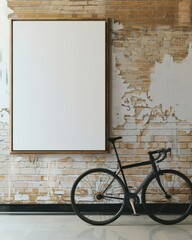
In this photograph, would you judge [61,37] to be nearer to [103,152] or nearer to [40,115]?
[40,115]

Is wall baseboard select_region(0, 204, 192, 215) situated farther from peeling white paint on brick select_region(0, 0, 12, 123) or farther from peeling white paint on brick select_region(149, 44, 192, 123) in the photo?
peeling white paint on brick select_region(149, 44, 192, 123)

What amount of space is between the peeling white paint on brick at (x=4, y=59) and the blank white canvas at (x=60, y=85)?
0.64ft

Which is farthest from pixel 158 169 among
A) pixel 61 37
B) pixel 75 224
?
pixel 61 37

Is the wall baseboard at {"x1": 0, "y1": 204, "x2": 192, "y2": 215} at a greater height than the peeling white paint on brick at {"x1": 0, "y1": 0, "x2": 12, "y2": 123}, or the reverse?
the peeling white paint on brick at {"x1": 0, "y1": 0, "x2": 12, "y2": 123}

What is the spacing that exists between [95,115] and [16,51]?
49.2 inches

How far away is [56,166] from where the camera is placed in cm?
588

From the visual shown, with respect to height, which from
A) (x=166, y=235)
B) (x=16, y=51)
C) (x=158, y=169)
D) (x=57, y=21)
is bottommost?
(x=166, y=235)

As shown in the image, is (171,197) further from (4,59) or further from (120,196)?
(4,59)

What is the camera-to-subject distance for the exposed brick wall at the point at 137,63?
5840 mm

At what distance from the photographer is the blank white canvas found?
19.1 feet

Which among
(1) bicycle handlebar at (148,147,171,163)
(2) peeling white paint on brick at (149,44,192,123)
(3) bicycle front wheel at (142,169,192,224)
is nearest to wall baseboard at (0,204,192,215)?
(3) bicycle front wheel at (142,169,192,224)

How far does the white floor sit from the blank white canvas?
2.87 ft

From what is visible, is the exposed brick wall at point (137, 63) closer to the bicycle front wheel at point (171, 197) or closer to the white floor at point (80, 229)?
the bicycle front wheel at point (171, 197)

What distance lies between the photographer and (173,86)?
5848 millimetres
